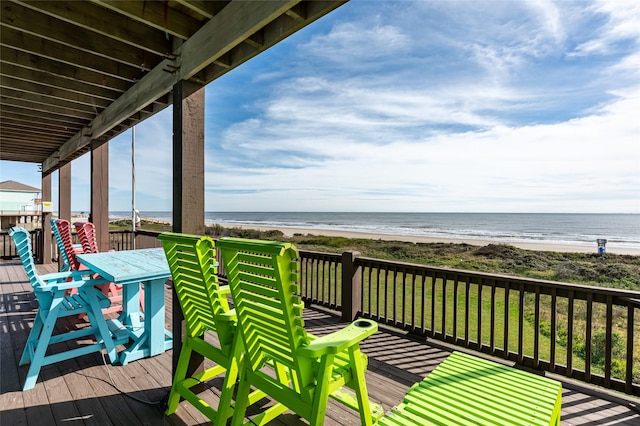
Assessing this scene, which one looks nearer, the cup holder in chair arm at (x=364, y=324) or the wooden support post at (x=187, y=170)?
the cup holder in chair arm at (x=364, y=324)

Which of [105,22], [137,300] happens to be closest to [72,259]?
[137,300]

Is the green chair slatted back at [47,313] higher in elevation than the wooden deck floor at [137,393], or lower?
higher

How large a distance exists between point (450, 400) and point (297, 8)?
1.97 meters

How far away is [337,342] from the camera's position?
4.27 ft

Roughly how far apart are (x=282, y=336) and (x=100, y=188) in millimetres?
5075

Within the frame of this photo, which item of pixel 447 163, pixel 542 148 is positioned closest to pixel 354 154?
pixel 447 163

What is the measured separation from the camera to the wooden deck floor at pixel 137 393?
198 cm

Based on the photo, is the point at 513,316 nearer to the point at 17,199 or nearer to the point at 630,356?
the point at 630,356

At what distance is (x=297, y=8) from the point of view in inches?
60.6

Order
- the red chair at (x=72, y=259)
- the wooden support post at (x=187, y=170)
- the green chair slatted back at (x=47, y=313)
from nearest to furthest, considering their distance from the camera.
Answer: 1. the wooden support post at (x=187, y=170)
2. the green chair slatted back at (x=47, y=313)
3. the red chair at (x=72, y=259)

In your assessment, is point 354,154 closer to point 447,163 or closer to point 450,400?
point 447,163

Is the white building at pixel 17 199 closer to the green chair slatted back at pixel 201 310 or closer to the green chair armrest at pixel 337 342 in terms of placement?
the green chair slatted back at pixel 201 310

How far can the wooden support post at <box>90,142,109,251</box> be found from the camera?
4.77 m

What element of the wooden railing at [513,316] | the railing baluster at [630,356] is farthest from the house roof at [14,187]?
the railing baluster at [630,356]
